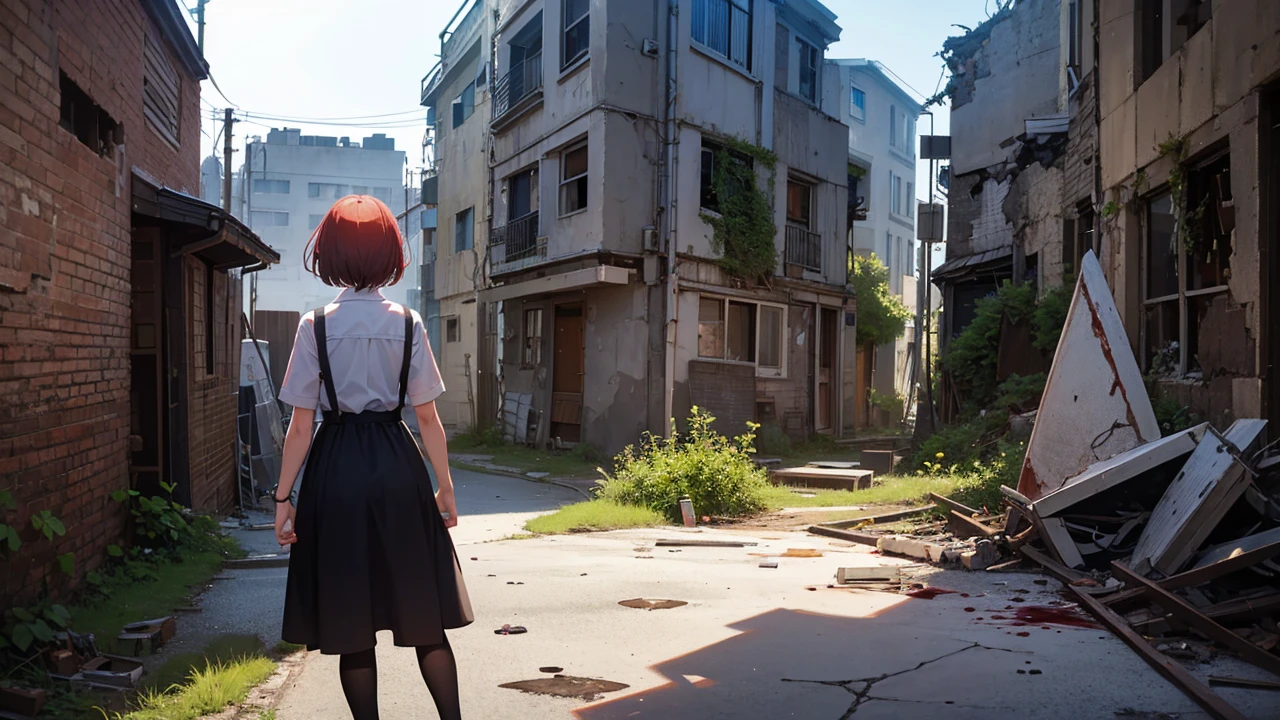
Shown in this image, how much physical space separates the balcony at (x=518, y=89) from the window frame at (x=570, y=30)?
92 centimetres

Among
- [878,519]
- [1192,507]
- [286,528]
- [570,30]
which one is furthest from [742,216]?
[286,528]

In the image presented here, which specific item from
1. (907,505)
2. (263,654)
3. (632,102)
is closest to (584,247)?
(632,102)

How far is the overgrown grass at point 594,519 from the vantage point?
9516 mm

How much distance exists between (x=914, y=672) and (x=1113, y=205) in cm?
746

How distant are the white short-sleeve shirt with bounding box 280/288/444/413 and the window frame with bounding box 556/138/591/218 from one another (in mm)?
13925

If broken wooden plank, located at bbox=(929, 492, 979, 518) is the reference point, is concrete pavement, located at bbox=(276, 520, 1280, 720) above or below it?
below

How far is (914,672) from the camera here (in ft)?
12.9

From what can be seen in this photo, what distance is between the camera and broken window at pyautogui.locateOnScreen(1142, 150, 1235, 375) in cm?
758

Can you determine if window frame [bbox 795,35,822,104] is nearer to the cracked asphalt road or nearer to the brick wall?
the brick wall

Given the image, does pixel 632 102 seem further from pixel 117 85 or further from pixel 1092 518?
pixel 1092 518

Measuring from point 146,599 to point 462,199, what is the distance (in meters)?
19.5

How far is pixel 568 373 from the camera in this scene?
61.7 ft

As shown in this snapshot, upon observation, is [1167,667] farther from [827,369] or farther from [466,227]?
[466,227]

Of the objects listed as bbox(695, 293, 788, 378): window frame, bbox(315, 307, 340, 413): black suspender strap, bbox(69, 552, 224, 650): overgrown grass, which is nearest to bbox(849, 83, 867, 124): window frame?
bbox(695, 293, 788, 378): window frame
